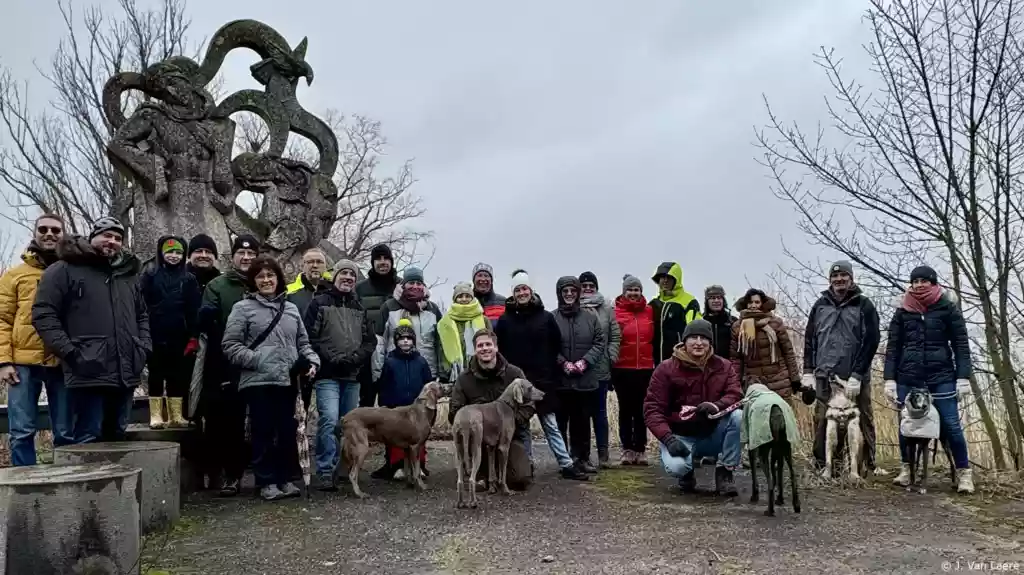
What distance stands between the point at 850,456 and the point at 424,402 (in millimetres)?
3739

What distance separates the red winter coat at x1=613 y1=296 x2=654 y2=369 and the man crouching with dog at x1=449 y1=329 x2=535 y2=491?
1.59 meters

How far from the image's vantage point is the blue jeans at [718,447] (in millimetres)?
6281

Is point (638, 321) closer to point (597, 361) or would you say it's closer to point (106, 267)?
point (597, 361)

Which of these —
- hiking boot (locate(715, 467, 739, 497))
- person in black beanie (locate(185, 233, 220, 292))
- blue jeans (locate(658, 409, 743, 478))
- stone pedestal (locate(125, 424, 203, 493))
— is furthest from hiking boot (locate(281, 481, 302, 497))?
hiking boot (locate(715, 467, 739, 497))

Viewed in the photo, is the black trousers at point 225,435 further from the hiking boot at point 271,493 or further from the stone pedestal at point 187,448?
the hiking boot at point 271,493

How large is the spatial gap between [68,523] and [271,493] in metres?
2.33

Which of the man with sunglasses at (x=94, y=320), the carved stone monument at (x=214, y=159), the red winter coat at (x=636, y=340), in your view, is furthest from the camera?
the carved stone monument at (x=214, y=159)

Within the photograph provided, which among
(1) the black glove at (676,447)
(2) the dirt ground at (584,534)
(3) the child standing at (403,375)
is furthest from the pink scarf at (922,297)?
(3) the child standing at (403,375)

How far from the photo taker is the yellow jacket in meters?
5.34

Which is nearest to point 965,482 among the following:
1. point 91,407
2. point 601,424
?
point 601,424

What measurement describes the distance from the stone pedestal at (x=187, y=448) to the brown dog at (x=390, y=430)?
1154 mm

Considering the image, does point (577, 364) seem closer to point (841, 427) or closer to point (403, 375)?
point (403, 375)

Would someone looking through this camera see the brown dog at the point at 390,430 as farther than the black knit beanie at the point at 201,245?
No

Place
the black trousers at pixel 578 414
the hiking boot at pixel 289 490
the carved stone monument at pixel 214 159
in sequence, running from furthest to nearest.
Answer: the carved stone monument at pixel 214 159, the black trousers at pixel 578 414, the hiking boot at pixel 289 490
